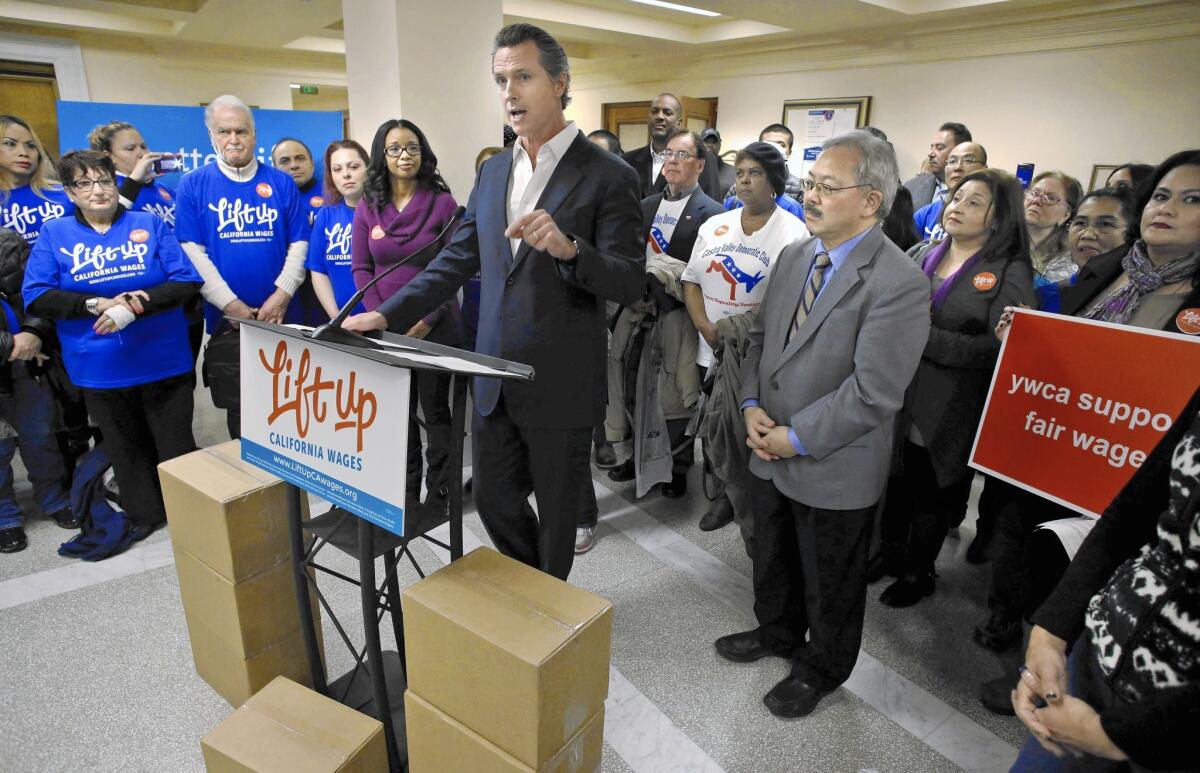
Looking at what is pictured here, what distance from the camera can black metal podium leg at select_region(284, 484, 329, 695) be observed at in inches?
57.1

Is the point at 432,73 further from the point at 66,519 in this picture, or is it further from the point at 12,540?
the point at 12,540

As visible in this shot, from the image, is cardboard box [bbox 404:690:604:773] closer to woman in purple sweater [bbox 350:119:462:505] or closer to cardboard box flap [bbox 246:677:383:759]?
cardboard box flap [bbox 246:677:383:759]

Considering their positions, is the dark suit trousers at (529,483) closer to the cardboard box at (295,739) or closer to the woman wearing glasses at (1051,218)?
the cardboard box at (295,739)

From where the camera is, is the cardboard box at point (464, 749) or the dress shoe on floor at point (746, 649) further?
the dress shoe on floor at point (746, 649)

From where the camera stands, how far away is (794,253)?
5.69ft

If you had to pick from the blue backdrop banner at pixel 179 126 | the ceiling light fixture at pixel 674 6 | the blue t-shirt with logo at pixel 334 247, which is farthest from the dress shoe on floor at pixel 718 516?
the ceiling light fixture at pixel 674 6

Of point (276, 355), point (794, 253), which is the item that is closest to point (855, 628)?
point (794, 253)

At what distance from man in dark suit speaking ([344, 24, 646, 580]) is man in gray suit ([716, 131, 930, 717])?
43cm

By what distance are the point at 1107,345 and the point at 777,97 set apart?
25.4 feet

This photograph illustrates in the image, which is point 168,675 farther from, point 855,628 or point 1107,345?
point 1107,345

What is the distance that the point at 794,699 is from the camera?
179 centimetres

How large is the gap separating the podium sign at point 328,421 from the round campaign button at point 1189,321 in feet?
5.93

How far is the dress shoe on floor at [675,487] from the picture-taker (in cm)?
308

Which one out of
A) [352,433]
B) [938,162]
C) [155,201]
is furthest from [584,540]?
[938,162]
